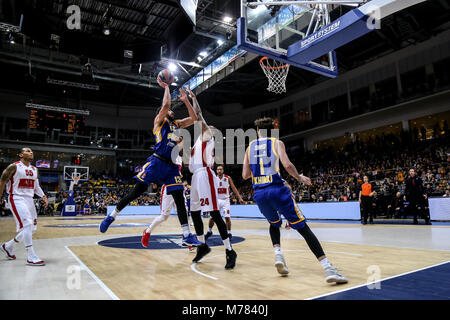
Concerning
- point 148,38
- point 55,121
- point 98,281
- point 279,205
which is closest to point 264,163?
point 279,205

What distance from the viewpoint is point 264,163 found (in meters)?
3.48

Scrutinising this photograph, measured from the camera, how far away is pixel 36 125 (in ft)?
68.0

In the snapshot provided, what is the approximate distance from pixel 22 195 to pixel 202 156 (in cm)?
288

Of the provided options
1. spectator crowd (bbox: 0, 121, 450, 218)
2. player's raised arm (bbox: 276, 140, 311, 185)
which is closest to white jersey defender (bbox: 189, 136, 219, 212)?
player's raised arm (bbox: 276, 140, 311, 185)

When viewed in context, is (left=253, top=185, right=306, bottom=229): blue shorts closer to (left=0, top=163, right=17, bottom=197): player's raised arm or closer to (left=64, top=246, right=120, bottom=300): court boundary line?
(left=64, top=246, right=120, bottom=300): court boundary line

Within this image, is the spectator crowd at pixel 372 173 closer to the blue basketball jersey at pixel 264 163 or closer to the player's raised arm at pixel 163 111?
the player's raised arm at pixel 163 111

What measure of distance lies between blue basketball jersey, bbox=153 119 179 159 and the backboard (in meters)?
3.81

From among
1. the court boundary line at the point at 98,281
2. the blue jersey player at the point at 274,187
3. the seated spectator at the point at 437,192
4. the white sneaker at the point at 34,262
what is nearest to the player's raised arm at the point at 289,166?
the blue jersey player at the point at 274,187

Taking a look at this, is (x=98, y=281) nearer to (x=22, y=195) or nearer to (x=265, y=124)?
(x=22, y=195)

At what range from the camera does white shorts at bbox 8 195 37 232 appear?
433 cm

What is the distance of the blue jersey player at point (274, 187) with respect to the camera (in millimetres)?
3201

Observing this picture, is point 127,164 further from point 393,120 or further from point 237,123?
point 393,120
